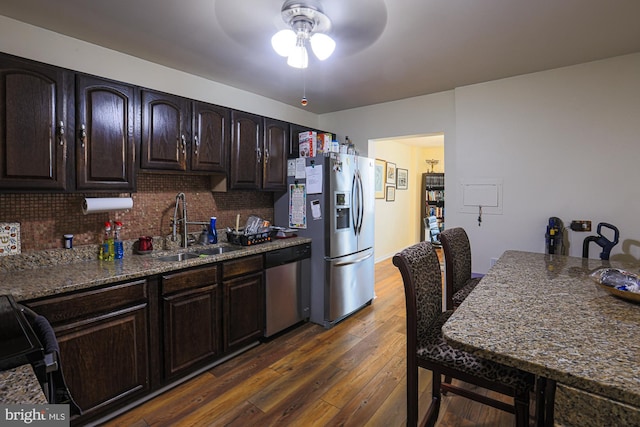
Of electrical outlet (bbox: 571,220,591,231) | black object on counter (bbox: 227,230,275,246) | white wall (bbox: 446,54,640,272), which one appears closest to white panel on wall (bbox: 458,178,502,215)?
white wall (bbox: 446,54,640,272)

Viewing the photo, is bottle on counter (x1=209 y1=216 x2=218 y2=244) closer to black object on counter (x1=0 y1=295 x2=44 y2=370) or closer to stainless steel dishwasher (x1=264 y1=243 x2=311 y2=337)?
stainless steel dishwasher (x1=264 y1=243 x2=311 y2=337)

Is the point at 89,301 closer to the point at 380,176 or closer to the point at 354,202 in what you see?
the point at 354,202

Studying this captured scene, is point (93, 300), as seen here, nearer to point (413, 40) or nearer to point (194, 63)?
point (194, 63)

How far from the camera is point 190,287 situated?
221 centimetres

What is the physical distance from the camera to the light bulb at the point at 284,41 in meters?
1.74

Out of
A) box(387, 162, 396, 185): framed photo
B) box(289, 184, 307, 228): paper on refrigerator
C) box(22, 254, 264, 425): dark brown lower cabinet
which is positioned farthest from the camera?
box(387, 162, 396, 185): framed photo

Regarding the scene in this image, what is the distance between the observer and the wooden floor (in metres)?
1.88

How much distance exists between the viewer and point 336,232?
10.4 ft

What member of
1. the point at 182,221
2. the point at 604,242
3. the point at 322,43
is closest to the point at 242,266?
the point at 182,221

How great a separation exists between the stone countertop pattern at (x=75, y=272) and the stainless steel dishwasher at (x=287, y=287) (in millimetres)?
437

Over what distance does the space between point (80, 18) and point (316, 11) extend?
4.86 ft

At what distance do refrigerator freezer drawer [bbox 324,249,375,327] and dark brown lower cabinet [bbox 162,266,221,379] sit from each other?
1142 millimetres

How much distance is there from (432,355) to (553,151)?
2341 millimetres
